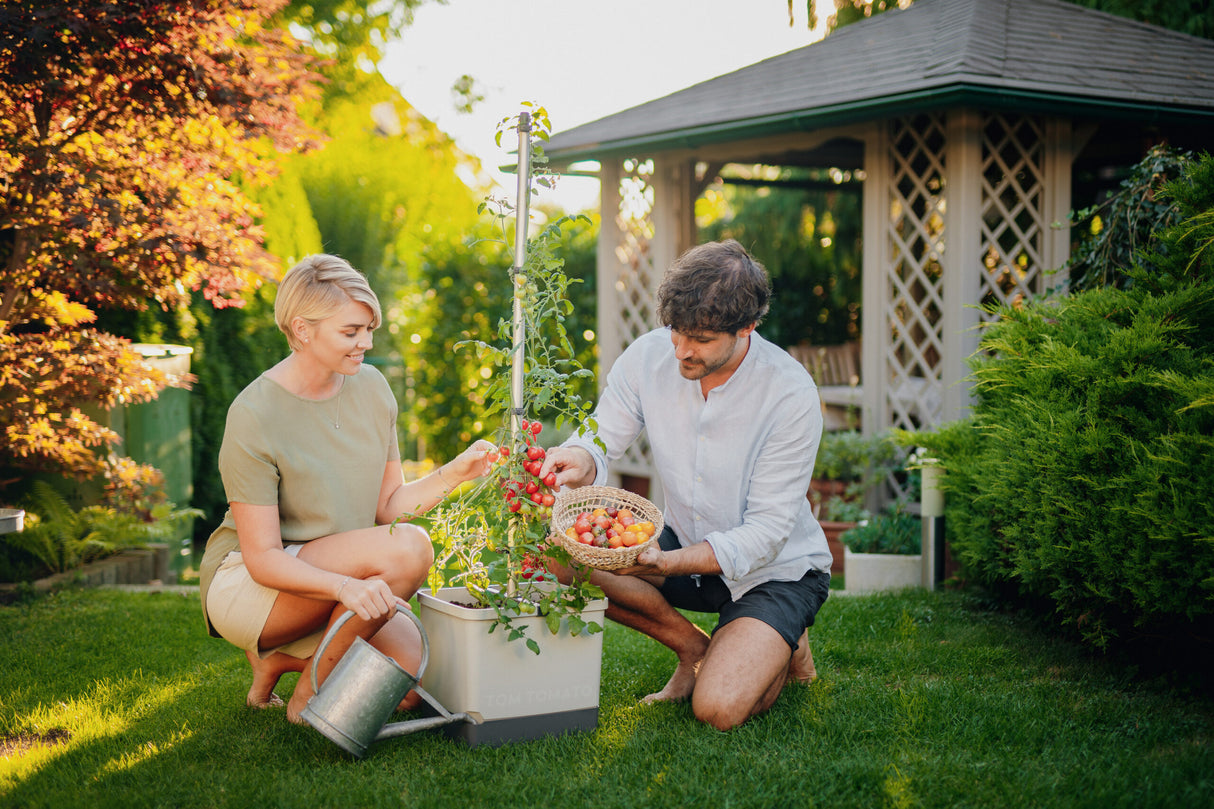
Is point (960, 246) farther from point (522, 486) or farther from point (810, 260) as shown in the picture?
point (810, 260)

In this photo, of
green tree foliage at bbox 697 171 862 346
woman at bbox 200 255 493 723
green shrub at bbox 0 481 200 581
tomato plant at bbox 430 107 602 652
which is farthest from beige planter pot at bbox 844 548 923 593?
green tree foliage at bbox 697 171 862 346

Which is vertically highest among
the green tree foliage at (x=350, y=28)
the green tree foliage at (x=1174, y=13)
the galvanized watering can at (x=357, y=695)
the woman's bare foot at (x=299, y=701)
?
the green tree foliage at (x=350, y=28)

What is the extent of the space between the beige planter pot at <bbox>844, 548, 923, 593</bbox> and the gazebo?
0.83 metres

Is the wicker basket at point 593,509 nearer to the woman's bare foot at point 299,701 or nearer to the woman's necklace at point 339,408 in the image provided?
the woman's necklace at point 339,408

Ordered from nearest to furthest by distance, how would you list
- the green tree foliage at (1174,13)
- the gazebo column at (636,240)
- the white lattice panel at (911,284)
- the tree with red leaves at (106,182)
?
the tree with red leaves at (106,182) → the white lattice panel at (911,284) → the gazebo column at (636,240) → the green tree foliage at (1174,13)

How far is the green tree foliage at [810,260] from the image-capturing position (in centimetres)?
1013

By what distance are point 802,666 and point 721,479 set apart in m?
0.69

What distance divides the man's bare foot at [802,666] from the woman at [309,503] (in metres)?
1.20

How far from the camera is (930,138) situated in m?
7.08

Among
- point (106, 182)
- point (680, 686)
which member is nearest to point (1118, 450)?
point (680, 686)

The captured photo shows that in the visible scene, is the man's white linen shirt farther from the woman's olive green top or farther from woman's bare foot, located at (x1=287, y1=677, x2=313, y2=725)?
woman's bare foot, located at (x1=287, y1=677, x2=313, y2=725)

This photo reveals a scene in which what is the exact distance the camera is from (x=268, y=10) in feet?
16.1

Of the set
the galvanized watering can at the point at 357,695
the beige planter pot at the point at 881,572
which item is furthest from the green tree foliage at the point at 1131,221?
the galvanized watering can at the point at 357,695

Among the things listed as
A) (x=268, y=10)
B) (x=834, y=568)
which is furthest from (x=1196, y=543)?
(x=268, y=10)
